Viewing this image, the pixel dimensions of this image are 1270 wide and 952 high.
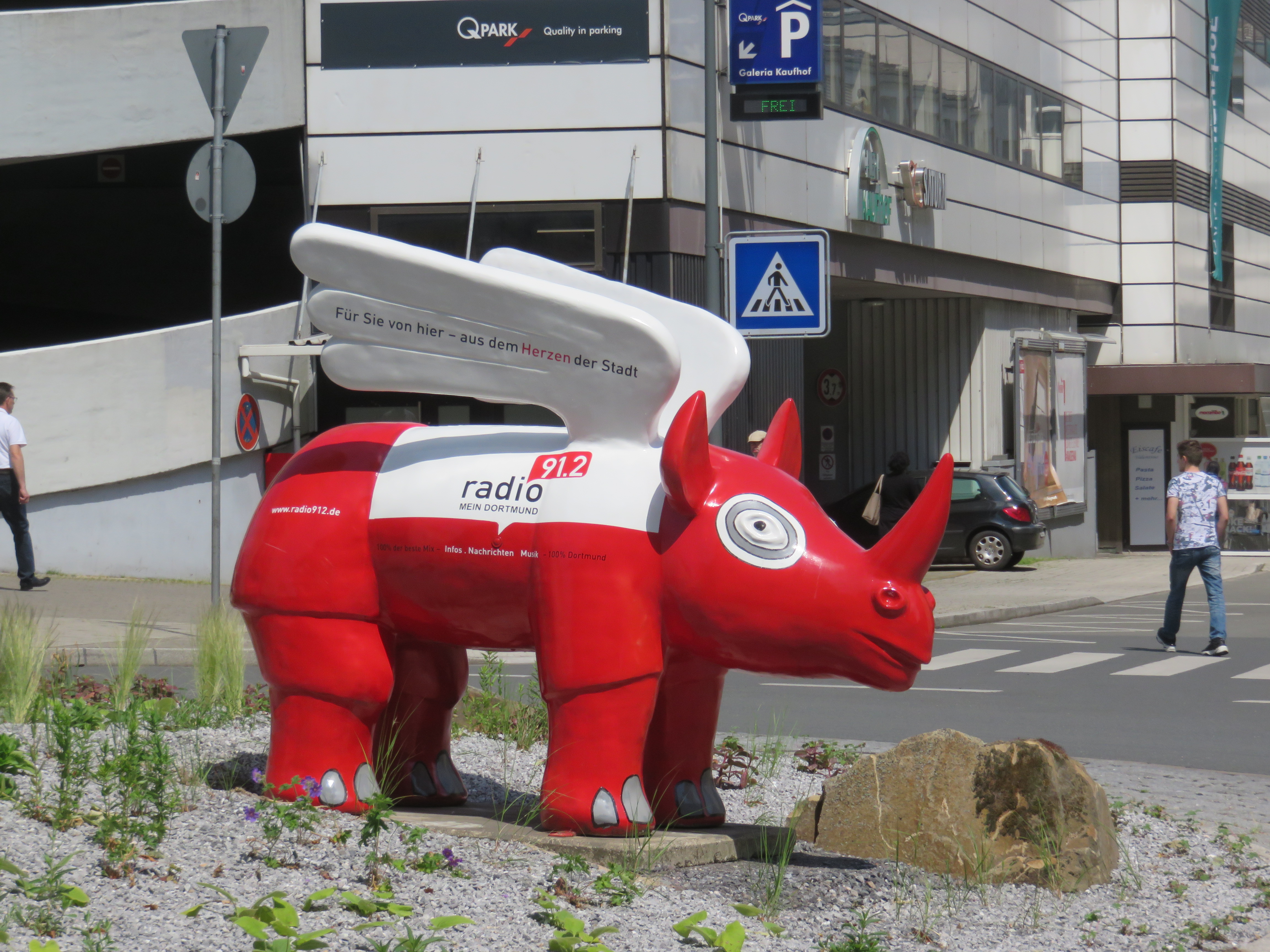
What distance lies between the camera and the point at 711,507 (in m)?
5.48

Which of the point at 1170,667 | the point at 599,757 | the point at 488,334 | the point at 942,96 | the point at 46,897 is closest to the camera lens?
the point at 46,897

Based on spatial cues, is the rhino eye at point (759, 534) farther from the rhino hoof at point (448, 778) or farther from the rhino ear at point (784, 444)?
the rhino hoof at point (448, 778)

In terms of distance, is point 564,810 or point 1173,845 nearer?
point 564,810

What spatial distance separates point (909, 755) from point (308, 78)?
53.0 ft

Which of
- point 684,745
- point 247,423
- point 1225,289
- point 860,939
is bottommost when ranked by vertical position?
point 860,939

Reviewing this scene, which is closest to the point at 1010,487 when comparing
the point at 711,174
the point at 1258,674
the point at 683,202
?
the point at 683,202

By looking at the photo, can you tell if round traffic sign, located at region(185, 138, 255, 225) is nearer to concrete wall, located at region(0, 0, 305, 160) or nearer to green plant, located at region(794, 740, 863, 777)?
green plant, located at region(794, 740, 863, 777)

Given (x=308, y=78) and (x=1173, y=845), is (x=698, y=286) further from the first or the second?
(x=1173, y=845)

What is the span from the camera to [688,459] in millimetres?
5363

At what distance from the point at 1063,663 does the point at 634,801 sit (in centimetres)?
922

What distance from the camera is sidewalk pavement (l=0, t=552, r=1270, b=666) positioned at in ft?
40.8

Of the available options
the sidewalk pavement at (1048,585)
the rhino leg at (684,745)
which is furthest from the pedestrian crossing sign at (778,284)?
the rhino leg at (684,745)

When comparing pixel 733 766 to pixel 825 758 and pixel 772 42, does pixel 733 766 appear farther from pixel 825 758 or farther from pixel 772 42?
pixel 772 42

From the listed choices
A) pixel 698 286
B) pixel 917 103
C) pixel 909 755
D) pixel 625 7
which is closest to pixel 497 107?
pixel 625 7
